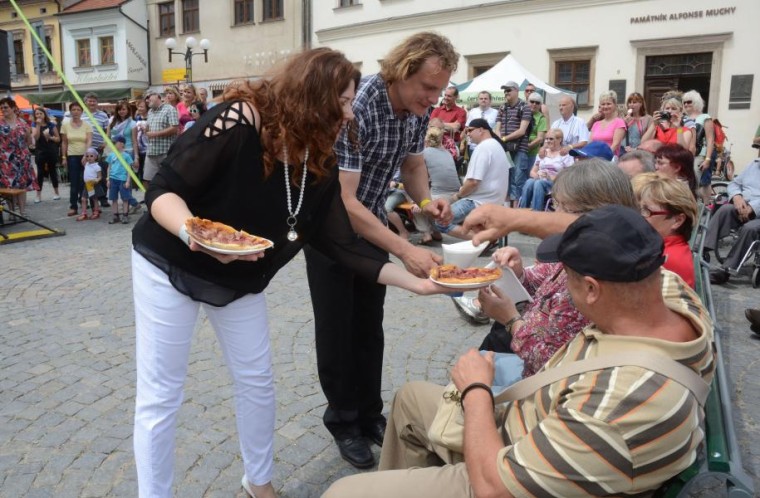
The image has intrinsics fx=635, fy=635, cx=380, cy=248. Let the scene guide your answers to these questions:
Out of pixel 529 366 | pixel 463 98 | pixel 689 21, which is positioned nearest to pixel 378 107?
pixel 529 366

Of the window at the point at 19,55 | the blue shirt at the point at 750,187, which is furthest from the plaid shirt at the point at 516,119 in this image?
the window at the point at 19,55

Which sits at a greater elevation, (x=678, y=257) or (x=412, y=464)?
(x=678, y=257)

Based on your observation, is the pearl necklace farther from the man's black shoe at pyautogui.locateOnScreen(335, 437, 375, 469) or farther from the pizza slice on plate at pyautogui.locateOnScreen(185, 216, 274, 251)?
the man's black shoe at pyautogui.locateOnScreen(335, 437, 375, 469)

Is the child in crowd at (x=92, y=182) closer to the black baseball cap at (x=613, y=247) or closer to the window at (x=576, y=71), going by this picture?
the black baseball cap at (x=613, y=247)

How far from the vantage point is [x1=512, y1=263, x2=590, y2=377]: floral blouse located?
Answer: 7.23 feet

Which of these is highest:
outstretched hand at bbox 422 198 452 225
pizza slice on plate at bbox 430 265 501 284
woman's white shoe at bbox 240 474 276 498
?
outstretched hand at bbox 422 198 452 225

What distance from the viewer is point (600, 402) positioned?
1.42m

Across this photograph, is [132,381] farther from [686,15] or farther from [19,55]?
[19,55]

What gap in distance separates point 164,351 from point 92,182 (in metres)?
9.08

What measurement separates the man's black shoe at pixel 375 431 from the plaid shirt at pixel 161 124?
7406mm

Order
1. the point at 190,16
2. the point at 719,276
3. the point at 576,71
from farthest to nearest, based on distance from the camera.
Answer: the point at 190,16
the point at 576,71
the point at 719,276

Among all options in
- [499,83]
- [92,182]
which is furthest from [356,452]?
[499,83]

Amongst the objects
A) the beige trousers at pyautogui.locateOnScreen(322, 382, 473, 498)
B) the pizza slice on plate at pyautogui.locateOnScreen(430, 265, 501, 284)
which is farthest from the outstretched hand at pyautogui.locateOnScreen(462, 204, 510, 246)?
the beige trousers at pyautogui.locateOnScreen(322, 382, 473, 498)

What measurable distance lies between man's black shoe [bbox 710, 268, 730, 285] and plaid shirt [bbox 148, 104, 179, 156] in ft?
24.4
